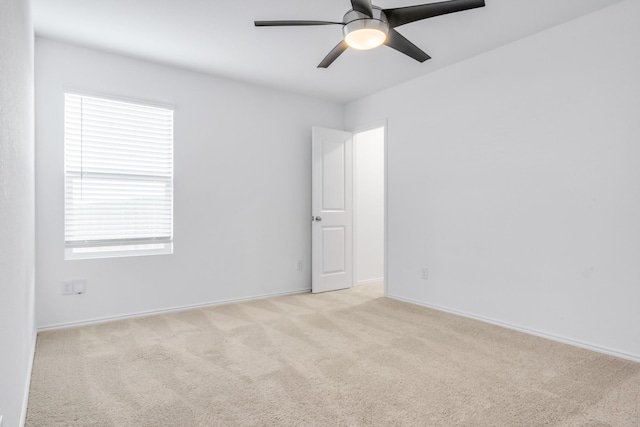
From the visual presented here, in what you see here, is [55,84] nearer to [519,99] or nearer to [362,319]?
[362,319]

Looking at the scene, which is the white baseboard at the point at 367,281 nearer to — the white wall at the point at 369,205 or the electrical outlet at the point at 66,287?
the white wall at the point at 369,205

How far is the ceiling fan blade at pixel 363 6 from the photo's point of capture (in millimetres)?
2006

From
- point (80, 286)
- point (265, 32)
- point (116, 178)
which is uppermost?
point (265, 32)

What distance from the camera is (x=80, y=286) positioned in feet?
10.9

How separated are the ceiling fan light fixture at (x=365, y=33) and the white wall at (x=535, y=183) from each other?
165 cm

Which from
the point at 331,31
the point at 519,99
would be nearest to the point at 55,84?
the point at 331,31

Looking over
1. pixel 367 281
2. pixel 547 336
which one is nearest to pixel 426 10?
pixel 547 336

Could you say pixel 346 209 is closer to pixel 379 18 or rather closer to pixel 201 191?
pixel 201 191

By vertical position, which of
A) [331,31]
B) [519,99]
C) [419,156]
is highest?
[331,31]

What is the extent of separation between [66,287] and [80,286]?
4.1 inches

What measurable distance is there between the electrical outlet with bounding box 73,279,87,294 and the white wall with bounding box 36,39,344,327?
0.04 m

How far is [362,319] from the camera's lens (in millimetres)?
3553

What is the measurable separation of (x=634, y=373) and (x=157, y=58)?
455cm

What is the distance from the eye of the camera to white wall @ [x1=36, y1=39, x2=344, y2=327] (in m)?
3.21
